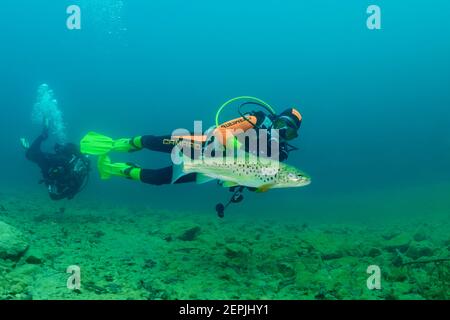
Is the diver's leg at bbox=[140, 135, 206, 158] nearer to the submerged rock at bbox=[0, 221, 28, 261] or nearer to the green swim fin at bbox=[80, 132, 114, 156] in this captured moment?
the green swim fin at bbox=[80, 132, 114, 156]

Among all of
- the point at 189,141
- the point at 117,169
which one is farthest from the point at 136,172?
the point at 189,141

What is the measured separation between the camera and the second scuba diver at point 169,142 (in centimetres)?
540

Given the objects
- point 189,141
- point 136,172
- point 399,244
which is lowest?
point 399,244

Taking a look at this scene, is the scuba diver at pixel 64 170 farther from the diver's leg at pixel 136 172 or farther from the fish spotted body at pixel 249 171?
the fish spotted body at pixel 249 171

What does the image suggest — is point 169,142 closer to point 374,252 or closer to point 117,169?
point 117,169

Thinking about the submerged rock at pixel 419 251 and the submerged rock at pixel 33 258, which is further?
the submerged rock at pixel 419 251

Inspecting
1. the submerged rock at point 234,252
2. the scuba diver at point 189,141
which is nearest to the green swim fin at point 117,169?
the scuba diver at point 189,141

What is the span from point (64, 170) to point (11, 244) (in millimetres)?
4936

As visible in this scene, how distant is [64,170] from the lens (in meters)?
9.14

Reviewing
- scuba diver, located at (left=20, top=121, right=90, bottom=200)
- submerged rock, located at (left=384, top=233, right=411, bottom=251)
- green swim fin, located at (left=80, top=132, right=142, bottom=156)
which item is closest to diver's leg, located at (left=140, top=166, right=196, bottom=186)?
green swim fin, located at (left=80, top=132, right=142, bottom=156)

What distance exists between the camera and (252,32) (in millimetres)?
134000

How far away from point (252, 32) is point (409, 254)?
139 meters

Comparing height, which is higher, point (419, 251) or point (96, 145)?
point (96, 145)

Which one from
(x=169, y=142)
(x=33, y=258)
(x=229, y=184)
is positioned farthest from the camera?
(x=169, y=142)
